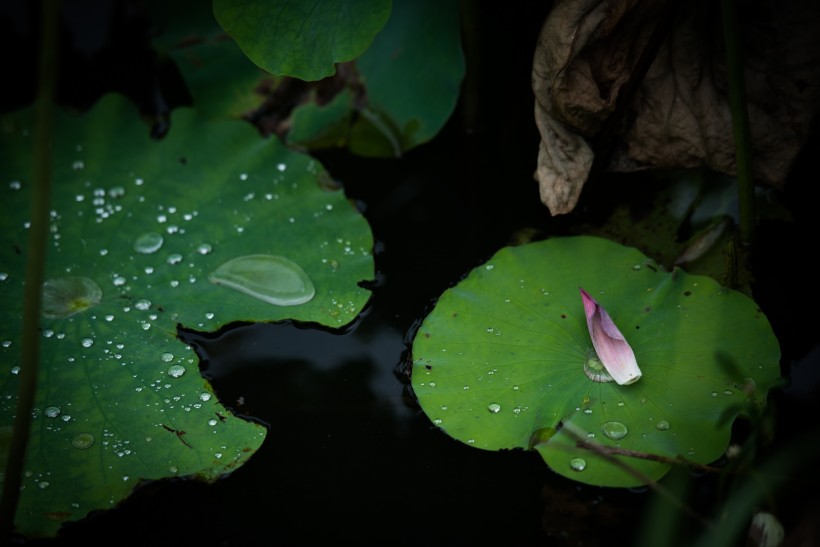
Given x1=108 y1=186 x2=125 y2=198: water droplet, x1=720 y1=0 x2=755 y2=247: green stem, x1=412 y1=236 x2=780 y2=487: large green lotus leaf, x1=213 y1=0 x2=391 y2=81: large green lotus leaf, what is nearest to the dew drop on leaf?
x1=108 y1=186 x2=125 y2=198: water droplet

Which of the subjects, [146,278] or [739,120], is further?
[146,278]

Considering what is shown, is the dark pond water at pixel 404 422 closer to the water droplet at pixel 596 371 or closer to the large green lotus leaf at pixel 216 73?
the water droplet at pixel 596 371

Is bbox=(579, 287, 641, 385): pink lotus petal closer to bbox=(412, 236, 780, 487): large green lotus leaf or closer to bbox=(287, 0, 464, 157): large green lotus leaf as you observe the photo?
bbox=(412, 236, 780, 487): large green lotus leaf

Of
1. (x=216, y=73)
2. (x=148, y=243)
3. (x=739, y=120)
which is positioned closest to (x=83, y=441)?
(x=148, y=243)

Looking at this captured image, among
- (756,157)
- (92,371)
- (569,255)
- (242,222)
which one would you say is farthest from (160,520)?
(756,157)

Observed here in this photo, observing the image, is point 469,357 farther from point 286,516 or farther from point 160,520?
point 160,520

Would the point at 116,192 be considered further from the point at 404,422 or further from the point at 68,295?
the point at 404,422
